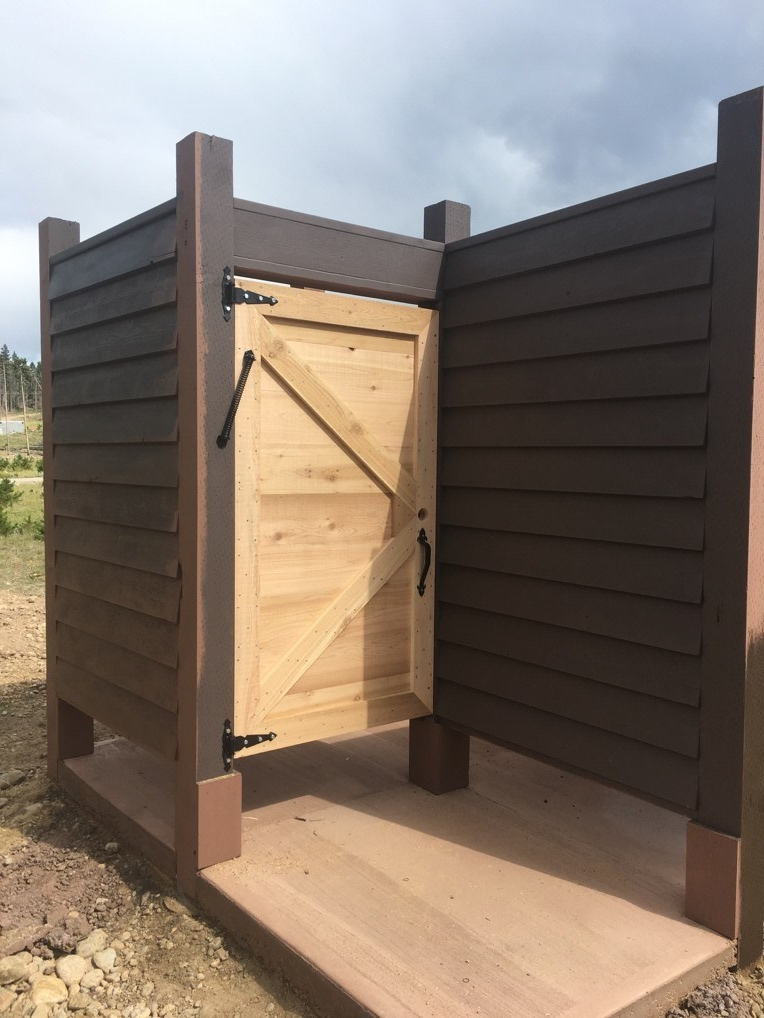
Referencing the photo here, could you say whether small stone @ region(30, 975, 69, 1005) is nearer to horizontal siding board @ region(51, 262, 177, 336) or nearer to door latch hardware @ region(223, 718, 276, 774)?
door latch hardware @ region(223, 718, 276, 774)

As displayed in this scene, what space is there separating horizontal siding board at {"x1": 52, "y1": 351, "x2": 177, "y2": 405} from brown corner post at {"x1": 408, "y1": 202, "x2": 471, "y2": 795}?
55.9 inches

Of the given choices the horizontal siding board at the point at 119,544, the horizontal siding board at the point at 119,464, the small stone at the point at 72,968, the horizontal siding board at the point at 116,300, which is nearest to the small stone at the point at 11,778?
the horizontal siding board at the point at 119,544

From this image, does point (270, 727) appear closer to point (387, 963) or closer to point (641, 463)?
point (387, 963)

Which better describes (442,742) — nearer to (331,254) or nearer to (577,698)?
(577,698)

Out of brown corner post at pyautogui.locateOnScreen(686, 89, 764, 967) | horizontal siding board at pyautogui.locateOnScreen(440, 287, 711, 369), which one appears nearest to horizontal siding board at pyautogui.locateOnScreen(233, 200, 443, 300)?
horizontal siding board at pyautogui.locateOnScreen(440, 287, 711, 369)

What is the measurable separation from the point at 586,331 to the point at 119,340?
77.7 inches

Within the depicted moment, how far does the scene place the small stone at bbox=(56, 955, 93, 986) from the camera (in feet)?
9.61

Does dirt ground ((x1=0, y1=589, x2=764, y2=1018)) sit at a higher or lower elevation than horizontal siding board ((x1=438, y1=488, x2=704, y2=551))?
lower

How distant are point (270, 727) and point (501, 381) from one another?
1.70 metres

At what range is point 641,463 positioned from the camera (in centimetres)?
310

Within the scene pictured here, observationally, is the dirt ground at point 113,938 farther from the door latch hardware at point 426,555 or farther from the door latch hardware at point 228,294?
the door latch hardware at point 228,294

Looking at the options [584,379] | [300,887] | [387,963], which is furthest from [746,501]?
[300,887]

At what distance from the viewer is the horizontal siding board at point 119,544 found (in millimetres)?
3492

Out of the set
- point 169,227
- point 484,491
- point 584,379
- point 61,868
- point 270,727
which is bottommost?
point 61,868
